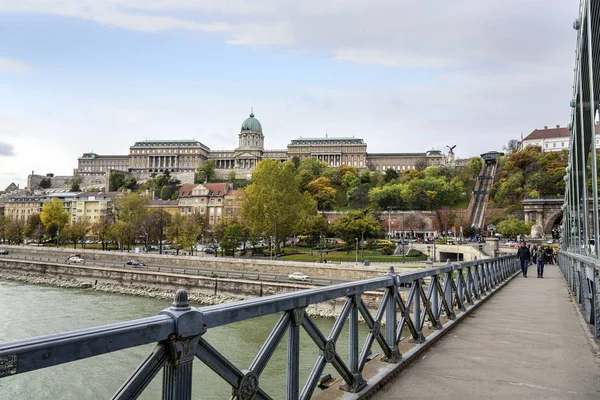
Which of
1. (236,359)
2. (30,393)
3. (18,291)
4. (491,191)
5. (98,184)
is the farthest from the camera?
(98,184)

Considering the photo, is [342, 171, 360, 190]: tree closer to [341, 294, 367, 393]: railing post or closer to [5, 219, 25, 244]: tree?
[5, 219, 25, 244]: tree

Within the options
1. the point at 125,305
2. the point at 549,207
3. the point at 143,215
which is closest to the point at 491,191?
the point at 549,207

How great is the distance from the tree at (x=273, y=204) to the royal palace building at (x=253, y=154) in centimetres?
9949

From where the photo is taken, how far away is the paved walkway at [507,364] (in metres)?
4.55

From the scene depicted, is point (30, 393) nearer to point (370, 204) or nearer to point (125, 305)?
point (125, 305)

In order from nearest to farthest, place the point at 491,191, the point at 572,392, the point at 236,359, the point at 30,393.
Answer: the point at 572,392
the point at 30,393
the point at 236,359
the point at 491,191

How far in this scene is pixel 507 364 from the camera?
5.57m

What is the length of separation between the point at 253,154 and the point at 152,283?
123m

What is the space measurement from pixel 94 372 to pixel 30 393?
2.09 m

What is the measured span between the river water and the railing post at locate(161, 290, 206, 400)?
0.48 meters

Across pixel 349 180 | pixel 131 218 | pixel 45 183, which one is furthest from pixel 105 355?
pixel 45 183

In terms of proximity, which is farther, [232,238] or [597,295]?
[232,238]

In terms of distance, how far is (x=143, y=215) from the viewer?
6969 centimetres

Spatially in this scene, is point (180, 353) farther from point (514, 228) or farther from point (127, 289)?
point (514, 228)
